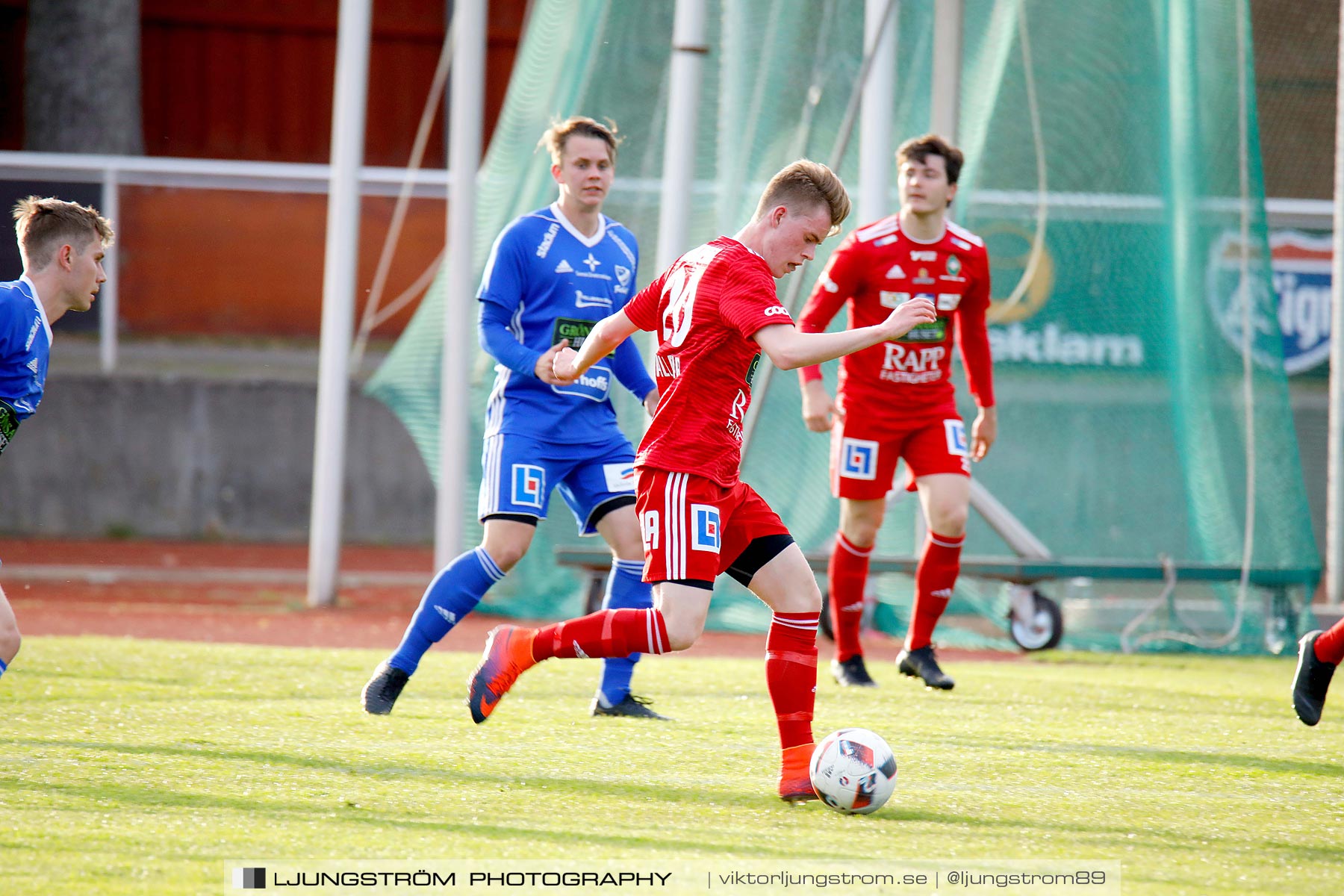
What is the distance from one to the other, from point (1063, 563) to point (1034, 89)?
307cm

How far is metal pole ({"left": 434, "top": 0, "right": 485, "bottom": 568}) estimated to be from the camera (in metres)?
9.55

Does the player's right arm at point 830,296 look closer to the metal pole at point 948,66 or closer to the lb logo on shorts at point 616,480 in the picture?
the lb logo on shorts at point 616,480

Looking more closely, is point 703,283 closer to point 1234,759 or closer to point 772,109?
point 1234,759

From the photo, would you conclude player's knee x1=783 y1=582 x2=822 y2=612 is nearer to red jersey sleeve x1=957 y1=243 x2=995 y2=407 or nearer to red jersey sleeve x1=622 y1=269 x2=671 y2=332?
red jersey sleeve x1=622 y1=269 x2=671 y2=332

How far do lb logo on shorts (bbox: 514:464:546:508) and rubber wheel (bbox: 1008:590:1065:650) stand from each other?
13.7ft

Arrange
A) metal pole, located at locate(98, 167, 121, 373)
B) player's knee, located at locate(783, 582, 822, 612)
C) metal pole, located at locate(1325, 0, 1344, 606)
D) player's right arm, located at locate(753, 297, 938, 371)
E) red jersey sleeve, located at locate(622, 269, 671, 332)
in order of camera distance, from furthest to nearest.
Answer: metal pole, located at locate(98, 167, 121, 373) < metal pole, located at locate(1325, 0, 1344, 606) < red jersey sleeve, located at locate(622, 269, 671, 332) < player's knee, located at locate(783, 582, 822, 612) < player's right arm, located at locate(753, 297, 938, 371)

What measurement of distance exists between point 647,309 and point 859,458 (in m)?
2.44

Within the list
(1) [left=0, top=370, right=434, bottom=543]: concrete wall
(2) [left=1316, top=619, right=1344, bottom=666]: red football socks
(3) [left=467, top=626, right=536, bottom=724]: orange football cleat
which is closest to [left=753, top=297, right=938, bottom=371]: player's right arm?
(3) [left=467, top=626, right=536, bottom=724]: orange football cleat

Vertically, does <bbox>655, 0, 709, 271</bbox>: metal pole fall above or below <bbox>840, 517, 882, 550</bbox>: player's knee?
above

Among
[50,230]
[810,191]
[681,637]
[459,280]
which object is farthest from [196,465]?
[810,191]

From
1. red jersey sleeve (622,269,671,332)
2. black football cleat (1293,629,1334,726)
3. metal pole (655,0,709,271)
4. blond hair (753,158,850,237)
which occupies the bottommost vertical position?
black football cleat (1293,629,1334,726)

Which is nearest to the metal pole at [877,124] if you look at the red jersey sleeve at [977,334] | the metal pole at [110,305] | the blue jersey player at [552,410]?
the red jersey sleeve at [977,334]

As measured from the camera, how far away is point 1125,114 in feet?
31.0

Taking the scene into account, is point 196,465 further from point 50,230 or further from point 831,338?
point 831,338
